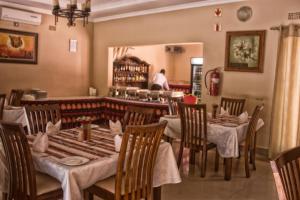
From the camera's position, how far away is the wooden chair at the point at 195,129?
3785 millimetres

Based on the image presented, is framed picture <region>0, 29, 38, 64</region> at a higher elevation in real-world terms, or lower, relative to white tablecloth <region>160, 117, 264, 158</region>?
higher

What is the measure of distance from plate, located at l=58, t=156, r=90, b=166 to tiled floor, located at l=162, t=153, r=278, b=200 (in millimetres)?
1381

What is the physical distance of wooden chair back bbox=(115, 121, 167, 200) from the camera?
81.6 inches

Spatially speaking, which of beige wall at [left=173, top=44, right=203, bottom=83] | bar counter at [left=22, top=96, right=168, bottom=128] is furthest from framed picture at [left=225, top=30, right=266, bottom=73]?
beige wall at [left=173, top=44, right=203, bottom=83]

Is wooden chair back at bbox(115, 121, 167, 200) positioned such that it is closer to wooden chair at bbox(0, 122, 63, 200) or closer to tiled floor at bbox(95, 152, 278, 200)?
wooden chair at bbox(0, 122, 63, 200)

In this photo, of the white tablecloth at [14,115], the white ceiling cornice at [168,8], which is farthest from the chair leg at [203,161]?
the white ceiling cornice at [168,8]

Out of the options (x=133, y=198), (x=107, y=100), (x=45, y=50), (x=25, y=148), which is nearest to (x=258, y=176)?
(x=133, y=198)

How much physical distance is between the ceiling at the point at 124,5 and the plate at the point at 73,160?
4.15 m

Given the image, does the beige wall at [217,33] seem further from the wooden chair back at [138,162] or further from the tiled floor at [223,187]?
the wooden chair back at [138,162]

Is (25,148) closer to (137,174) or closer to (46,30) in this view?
(137,174)

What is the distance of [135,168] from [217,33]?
3892 millimetres

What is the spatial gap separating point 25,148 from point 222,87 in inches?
160

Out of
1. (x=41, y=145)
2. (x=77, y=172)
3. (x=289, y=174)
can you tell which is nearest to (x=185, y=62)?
(x=41, y=145)

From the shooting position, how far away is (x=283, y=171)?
1.42 meters
